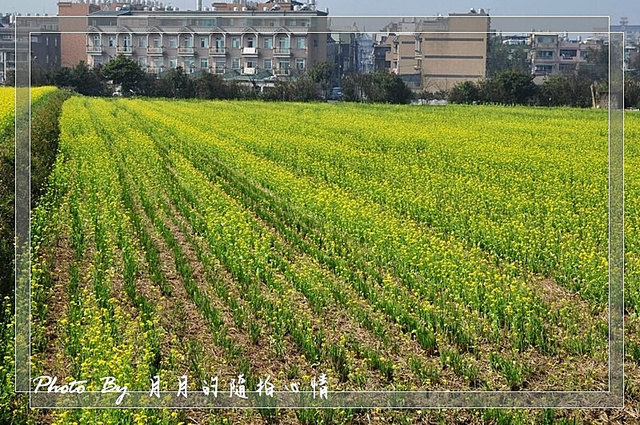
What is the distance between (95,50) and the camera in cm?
506

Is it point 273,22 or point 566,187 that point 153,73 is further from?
point 566,187

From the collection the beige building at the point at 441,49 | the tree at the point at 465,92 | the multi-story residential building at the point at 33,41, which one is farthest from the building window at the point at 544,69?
the multi-story residential building at the point at 33,41

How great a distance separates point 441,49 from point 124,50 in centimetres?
176

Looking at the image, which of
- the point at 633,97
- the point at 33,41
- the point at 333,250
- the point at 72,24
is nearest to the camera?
the point at 33,41

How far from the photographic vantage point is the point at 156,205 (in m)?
10.6

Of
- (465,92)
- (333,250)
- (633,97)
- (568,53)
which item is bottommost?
(333,250)

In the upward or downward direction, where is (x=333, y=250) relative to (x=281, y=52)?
downward

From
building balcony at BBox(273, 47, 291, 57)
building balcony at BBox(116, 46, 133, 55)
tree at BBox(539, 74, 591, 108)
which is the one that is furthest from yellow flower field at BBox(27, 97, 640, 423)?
building balcony at BBox(116, 46, 133, 55)

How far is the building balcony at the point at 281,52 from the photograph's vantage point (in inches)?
201

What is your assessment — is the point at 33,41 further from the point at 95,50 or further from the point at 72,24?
the point at 95,50

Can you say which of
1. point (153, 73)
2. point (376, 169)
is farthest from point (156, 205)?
point (153, 73)

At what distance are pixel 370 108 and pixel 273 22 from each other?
7.36 ft

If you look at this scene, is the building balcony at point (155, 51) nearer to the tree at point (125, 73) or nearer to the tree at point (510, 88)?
the tree at point (125, 73)

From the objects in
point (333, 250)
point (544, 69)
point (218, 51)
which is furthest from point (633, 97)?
point (218, 51)
